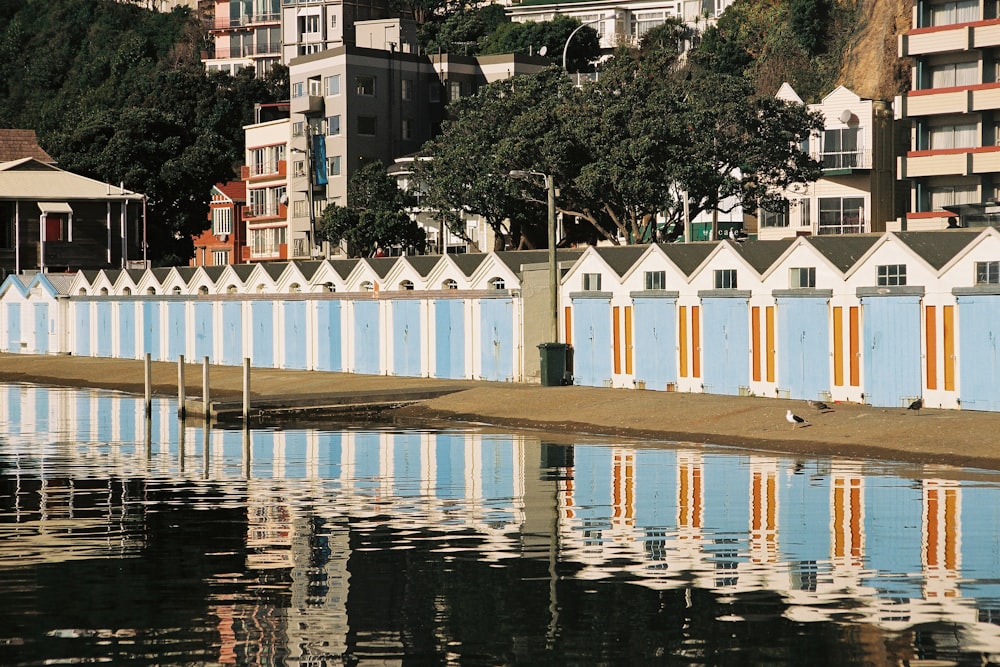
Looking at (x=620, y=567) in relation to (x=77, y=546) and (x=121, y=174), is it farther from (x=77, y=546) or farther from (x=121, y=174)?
(x=121, y=174)

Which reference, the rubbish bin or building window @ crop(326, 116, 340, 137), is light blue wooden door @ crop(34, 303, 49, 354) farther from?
the rubbish bin

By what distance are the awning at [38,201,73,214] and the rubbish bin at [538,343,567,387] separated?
5820 cm

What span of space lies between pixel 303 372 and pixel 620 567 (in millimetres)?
45406

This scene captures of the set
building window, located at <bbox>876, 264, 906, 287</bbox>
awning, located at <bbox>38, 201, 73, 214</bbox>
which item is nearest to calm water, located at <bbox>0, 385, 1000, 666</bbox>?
building window, located at <bbox>876, 264, 906, 287</bbox>

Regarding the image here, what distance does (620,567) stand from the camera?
19.2 metres

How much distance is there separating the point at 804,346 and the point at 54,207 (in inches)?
2700

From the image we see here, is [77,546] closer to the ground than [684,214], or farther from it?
closer to the ground

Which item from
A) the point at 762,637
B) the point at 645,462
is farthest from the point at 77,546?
the point at 645,462

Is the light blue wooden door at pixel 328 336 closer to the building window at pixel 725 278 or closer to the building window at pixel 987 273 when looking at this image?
the building window at pixel 725 278

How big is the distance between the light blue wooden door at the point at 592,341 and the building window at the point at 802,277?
789 centimetres

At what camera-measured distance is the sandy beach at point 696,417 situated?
32938 mm

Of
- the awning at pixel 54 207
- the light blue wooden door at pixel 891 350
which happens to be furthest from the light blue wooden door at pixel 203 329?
the light blue wooden door at pixel 891 350

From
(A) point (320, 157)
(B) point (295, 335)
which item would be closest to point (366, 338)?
(B) point (295, 335)

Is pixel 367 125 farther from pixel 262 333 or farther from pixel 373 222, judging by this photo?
pixel 262 333
